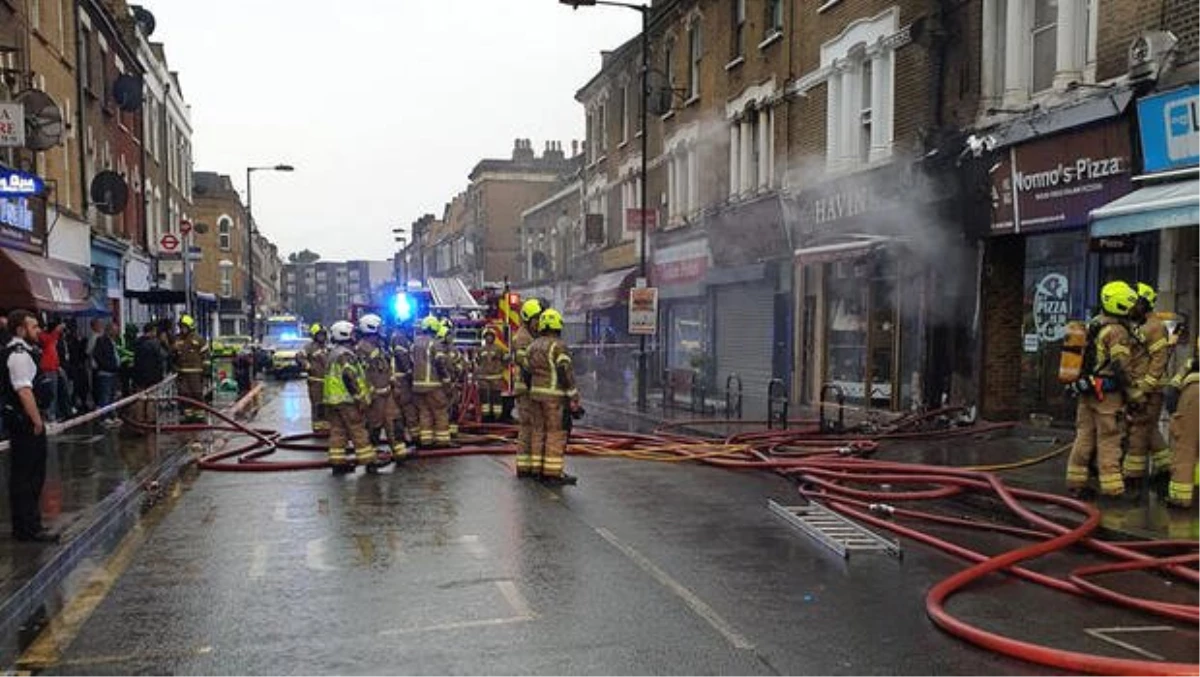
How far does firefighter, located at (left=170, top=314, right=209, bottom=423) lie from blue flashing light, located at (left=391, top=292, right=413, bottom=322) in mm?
4375

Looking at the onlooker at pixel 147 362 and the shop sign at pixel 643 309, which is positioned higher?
the shop sign at pixel 643 309

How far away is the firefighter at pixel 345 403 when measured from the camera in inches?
421

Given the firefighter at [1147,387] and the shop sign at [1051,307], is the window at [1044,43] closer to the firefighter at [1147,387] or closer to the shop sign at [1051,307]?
the shop sign at [1051,307]

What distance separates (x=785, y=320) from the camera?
2047 cm

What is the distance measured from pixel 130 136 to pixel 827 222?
22439 mm

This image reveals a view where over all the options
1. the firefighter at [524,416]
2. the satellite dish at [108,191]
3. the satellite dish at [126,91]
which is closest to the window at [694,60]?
the satellite dish at [108,191]

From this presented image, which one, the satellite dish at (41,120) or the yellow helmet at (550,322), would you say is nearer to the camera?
the yellow helmet at (550,322)

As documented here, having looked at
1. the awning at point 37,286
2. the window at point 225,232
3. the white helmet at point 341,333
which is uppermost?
the window at point 225,232

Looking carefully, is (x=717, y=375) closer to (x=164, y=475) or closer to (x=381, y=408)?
(x=381, y=408)

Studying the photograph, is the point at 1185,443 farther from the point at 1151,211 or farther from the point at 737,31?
the point at 737,31

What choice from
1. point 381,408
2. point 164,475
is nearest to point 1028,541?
point 381,408

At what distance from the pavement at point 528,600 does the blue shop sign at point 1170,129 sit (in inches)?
206

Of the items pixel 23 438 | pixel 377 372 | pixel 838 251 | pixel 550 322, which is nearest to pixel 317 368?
pixel 377 372

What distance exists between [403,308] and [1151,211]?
14.4 m
